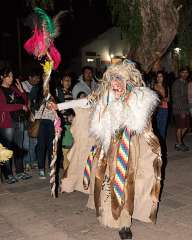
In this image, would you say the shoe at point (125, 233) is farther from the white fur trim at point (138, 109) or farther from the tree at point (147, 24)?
the tree at point (147, 24)

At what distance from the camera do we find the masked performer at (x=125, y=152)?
4.22 m

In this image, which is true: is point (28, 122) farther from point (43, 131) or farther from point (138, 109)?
point (138, 109)

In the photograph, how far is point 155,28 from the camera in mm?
9305

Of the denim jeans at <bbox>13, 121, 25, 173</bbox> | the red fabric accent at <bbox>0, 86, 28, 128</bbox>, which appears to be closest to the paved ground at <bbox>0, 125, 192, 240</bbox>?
the denim jeans at <bbox>13, 121, 25, 173</bbox>

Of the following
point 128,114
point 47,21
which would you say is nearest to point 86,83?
point 47,21

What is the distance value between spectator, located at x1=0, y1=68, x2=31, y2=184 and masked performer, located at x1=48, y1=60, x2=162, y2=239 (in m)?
2.07

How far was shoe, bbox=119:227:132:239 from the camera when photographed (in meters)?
4.13

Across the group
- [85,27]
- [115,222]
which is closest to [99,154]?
[115,222]

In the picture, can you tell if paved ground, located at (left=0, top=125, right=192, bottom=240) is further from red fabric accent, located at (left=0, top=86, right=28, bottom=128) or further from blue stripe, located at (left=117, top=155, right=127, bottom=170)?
red fabric accent, located at (left=0, top=86, right=28, bottom=128)

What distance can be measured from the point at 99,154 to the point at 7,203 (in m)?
1.70

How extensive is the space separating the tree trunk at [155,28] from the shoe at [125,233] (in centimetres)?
615

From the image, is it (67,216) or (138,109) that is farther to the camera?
(67,216)

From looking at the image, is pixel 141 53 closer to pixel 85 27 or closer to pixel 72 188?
pixel 72 188

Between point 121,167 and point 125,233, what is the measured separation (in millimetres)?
687
